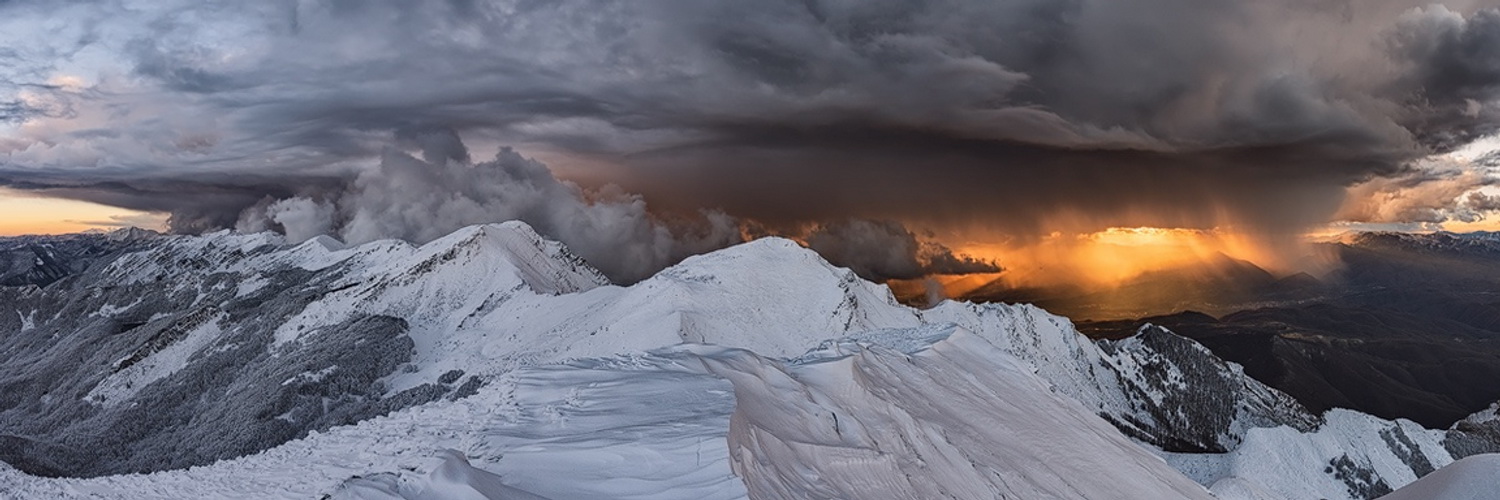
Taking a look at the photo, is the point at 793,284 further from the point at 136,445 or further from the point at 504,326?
the point at 136,445

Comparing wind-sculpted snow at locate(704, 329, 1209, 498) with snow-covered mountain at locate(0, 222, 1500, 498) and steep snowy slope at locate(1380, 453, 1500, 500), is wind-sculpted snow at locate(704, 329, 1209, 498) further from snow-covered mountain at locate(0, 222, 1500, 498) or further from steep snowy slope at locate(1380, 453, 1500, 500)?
steep snowy slope at locate(1380, 453, 1500, 500)

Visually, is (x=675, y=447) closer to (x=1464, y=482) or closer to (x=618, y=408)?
(x=618, y=408)

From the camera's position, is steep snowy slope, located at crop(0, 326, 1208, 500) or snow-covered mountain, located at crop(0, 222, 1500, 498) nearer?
steep snowy slope, located at crop(0, 326, 1208, 500)

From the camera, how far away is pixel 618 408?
85.7 feet

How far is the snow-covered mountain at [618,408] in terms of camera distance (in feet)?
71.1

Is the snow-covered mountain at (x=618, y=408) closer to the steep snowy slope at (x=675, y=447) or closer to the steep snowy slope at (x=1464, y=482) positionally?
the steep snowy slope at (x=675, y=447)

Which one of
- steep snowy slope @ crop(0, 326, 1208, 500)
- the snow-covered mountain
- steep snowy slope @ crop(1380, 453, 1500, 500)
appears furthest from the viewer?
the snow-covered mountain

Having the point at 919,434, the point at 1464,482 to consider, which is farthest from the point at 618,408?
the point at 1464,482

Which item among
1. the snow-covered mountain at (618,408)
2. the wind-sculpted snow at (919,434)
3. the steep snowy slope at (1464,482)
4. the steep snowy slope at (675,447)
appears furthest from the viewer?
the wind-sculpted snow at (919,434)

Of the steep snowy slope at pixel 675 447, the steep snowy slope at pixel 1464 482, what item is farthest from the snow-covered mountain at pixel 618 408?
the steep snowy slope at pixel 1464 482

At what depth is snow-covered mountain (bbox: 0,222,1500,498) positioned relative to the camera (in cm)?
2167

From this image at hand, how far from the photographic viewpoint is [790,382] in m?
34.6

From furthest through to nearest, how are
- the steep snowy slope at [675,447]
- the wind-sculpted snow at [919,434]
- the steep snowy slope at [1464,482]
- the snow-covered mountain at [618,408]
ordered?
the wind-sculpted snow at [919,434], the snow-covered mountain at [618,408], the steep snowy slope at [675,447], the steep snowy slope at [1464,482]

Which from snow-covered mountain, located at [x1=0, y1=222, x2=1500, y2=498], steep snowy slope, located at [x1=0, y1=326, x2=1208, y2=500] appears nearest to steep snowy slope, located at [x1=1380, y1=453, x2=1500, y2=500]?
steep snowy slope, located at [x1=0, y1=326, x2=1208, y2=500]
